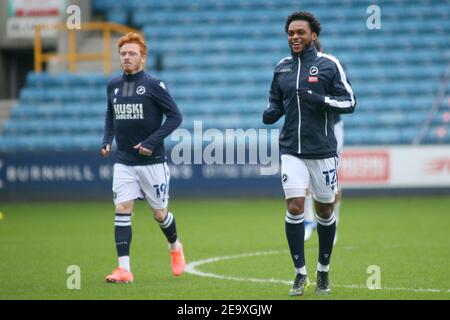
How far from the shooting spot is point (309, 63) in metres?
8.08

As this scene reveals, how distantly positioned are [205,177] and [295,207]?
12.3 m

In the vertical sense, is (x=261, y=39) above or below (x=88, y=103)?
above

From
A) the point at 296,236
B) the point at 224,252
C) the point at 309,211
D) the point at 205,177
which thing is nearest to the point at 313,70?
the point at 296,236

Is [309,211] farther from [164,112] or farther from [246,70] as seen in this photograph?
[246,70]

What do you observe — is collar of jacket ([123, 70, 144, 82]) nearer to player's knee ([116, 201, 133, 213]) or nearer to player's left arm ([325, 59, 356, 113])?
player's knee ([116, 201, 133, 213])

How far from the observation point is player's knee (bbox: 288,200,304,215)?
7957 mm

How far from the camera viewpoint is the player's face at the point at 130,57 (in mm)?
9133

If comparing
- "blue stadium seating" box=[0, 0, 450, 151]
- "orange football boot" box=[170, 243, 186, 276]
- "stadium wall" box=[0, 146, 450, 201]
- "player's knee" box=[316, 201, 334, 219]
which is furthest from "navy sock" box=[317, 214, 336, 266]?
"blue stadium seating" box=[0, 0, 450, 151]

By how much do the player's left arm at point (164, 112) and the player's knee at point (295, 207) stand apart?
173cm

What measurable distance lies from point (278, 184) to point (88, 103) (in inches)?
231

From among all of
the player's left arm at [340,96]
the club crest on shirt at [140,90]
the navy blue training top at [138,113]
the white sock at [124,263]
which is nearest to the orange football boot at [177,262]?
the white sock at [124,263]

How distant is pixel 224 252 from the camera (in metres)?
11.4
